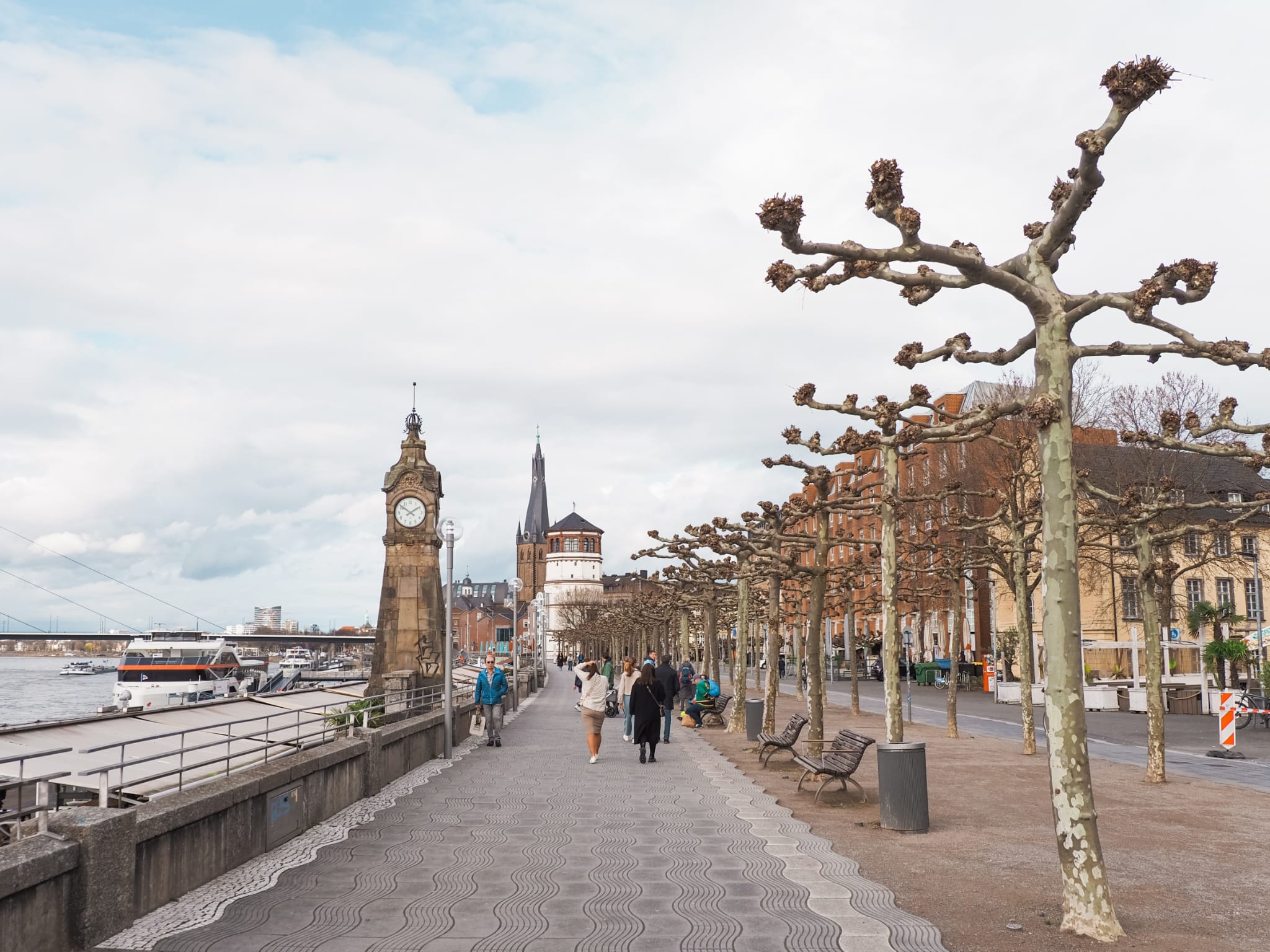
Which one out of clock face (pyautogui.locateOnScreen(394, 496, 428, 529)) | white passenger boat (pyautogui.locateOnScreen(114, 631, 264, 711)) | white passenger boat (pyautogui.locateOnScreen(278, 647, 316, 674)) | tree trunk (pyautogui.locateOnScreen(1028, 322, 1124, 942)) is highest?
clock face (pyautogui.locateOnScreen(394, 496, 428, 529))

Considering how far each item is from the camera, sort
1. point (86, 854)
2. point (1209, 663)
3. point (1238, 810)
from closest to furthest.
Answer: point (86, 854), point (1238, 810), point (1209, 663)

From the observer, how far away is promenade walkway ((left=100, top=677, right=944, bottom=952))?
685 centimetres

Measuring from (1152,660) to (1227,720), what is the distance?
464 centimetres

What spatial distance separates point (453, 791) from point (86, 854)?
8191 millimetres

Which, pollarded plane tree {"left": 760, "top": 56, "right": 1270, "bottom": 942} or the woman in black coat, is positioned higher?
pollarded plane tree {"left": 760, "top": 56, "right": 1270, "bottom": 942}

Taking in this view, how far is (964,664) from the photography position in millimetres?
54531

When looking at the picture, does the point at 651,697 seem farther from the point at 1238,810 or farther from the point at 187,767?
the point at 187,767

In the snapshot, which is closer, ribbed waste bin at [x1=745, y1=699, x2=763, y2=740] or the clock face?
ribbed waste bin at [x1=745, y1=699, x2=763, y2=740]

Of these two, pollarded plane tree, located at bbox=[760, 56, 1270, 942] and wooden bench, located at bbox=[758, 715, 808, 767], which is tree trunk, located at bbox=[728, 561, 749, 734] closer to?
wooden bench, located at bbox=[758, 715, 808, 767]

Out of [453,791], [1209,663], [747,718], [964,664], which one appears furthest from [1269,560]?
[453,791]

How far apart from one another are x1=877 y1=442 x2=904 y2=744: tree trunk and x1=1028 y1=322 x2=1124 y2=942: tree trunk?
22.4ft

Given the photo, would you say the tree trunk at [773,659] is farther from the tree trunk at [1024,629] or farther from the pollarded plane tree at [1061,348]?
the pollarded plane tree at [1061,348]

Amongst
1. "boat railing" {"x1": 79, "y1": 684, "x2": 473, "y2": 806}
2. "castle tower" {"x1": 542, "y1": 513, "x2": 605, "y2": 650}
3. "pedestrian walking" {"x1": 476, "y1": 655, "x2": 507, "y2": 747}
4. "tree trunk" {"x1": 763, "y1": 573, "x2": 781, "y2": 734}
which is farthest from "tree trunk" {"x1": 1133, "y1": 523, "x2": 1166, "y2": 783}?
"castle tower" {"x1": 542, "y1": 513, "x2": 605, "y2": 650}

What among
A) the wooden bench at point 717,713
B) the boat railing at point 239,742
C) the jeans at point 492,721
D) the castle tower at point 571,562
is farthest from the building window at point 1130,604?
the castle tower at point 571,562
